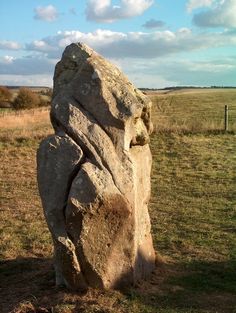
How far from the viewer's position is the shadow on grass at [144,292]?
7102 mm

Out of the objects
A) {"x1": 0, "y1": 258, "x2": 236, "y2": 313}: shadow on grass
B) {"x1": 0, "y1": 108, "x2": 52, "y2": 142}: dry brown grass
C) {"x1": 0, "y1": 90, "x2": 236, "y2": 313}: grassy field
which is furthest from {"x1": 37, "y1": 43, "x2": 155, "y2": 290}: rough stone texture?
{"x1": 0, "y1": 108, "x2": 52, "y2": 142}: dry brown grass

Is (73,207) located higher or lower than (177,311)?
higher

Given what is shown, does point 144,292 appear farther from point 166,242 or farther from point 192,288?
point 166,242

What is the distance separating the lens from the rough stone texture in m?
7.21

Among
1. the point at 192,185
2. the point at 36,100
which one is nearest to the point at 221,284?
the point at 192,185

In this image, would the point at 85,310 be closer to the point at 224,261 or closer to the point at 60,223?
the point at 60,223

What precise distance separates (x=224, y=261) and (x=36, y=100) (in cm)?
5802

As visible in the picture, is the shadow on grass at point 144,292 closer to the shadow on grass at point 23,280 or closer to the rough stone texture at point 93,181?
the shadow on grass at point 23,280

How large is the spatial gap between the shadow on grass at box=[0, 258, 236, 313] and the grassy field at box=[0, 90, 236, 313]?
13 mm

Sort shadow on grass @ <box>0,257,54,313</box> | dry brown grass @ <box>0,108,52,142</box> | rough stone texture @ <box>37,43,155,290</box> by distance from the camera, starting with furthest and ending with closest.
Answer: dry brown grass @ <box>0,108,52,142</box>, shadow on grass @ <box>0,257,54,313</box>, rough stone texture @ <box>37,43,155,290</box>

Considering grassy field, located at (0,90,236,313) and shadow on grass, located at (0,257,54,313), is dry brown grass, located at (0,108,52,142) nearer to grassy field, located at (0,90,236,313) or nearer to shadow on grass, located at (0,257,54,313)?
grassy field, located at (0,90,236,313)

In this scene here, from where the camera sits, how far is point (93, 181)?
23.4 feet

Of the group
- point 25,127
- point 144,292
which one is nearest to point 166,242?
point 144,292

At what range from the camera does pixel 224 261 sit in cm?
970
